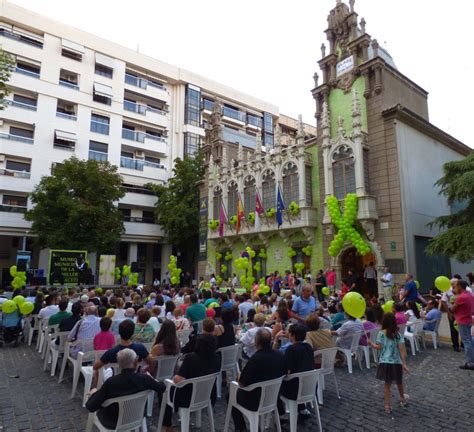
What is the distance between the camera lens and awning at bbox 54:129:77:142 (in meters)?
32.0

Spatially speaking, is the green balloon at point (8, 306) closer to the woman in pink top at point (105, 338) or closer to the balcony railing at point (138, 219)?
the woman in pink top at point (105, 338)

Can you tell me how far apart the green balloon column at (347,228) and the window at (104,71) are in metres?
29.5

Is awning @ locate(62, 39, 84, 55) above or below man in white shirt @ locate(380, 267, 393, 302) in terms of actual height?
above

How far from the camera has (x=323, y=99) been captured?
21203mm

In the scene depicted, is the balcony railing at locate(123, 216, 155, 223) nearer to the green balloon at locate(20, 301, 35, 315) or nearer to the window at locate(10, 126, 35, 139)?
the window at locate(10, 126, 35, 139)

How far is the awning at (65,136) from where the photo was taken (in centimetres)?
3203

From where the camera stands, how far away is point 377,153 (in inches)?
719

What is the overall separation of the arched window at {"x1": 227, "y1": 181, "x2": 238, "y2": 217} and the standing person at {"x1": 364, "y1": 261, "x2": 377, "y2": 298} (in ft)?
36.9

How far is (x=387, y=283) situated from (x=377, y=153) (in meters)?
6.79

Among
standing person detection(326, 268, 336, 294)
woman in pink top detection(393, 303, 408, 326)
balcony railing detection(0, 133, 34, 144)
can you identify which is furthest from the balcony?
balcony railing detection(0, 133, 34, 144)

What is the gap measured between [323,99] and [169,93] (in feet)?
79.3

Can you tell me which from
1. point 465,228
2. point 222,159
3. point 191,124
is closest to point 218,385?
point 465,228

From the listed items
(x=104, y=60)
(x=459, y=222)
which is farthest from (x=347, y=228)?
(x=104, y=60)

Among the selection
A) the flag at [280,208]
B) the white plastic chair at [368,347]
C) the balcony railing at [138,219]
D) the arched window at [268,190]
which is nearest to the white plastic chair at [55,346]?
the white plastic chair at [368,347]
